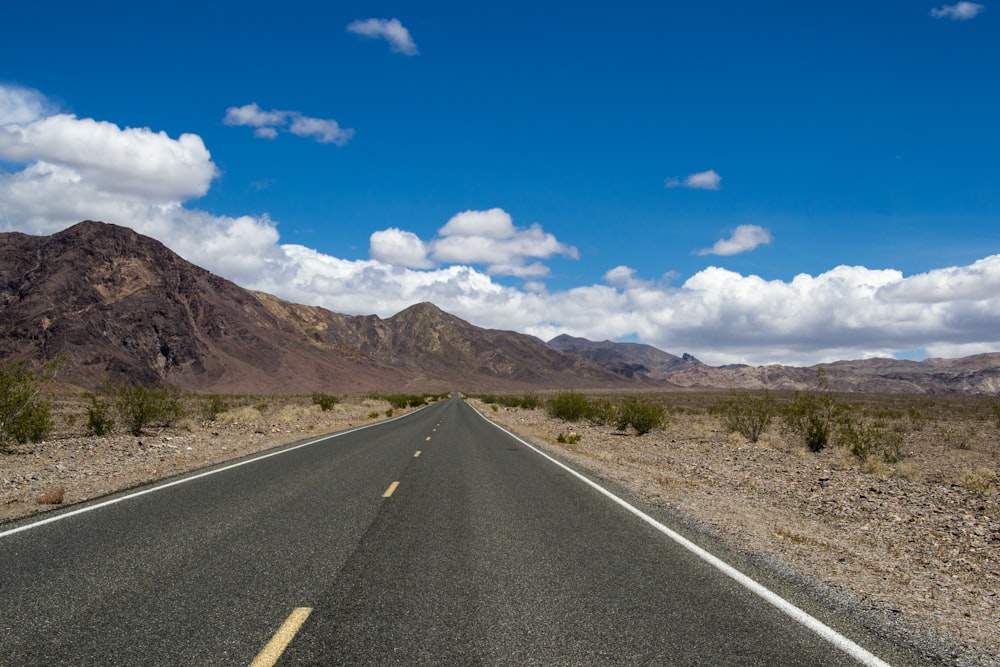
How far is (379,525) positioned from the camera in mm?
8414

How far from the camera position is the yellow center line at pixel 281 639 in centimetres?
414

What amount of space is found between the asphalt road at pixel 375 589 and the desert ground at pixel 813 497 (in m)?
1.12

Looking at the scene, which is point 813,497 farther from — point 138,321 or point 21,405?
point 138,321

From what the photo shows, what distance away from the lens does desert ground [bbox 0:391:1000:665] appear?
591 centimetres

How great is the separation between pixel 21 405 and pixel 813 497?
→ 845 inches

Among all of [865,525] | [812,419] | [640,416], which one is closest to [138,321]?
[640,416]

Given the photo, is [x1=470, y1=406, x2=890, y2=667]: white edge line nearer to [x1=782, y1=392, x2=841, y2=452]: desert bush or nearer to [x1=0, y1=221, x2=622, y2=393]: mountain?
[x1=782, y1=392, x2=841, y2=452]: desert bush

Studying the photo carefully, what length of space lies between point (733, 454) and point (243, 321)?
12907 centimetres

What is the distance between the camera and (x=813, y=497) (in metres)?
12.6

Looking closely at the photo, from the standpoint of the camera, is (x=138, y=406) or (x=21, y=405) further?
(x=138, y=406)

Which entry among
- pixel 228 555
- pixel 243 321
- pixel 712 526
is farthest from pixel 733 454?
pixel 243 321

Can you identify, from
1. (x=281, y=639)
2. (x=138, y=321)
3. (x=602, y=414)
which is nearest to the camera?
(x=281, y=639)

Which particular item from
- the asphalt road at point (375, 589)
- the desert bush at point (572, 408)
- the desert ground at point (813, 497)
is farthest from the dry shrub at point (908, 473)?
the desert bush at point (572, 408)

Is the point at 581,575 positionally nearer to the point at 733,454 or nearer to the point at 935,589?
the point at 935,589
